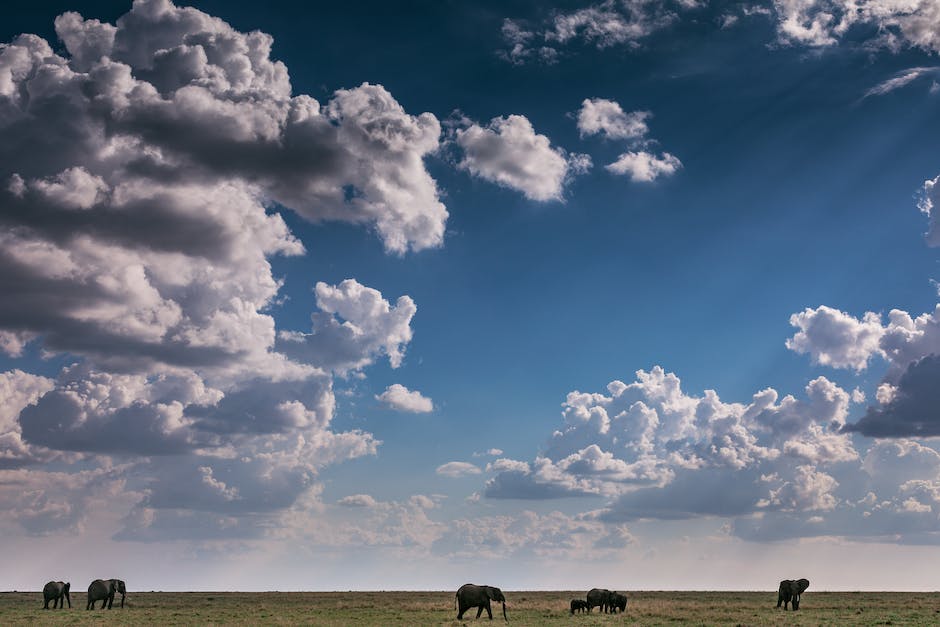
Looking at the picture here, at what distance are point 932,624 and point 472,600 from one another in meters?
25.6

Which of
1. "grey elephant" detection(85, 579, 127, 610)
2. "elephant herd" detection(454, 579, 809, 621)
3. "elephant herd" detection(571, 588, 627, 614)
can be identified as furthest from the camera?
"grey elephant" detection(85, 579, 127, 610)

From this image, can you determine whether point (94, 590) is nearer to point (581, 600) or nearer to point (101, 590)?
point (101, 590)

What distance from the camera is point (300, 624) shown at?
45875 mm

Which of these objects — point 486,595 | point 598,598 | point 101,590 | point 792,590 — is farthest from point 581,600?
point 101,590

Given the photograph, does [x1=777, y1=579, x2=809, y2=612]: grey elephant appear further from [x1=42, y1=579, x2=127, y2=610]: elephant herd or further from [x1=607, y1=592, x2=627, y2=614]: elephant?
[x1=42, y1=579, x2=127, y2=610]: elephant herd

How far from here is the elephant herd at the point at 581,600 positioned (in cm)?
4822

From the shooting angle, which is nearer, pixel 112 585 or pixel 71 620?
pixel 71 620

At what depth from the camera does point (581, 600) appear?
58.3 meters

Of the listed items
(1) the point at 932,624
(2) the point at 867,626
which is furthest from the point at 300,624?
(1) the point at 932,624

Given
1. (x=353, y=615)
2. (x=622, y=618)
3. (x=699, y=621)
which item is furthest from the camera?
(x=353, y=615)

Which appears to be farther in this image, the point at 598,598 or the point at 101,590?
the point at 101,590

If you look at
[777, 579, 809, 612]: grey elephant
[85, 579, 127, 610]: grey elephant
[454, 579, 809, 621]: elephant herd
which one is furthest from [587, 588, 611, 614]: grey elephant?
[85, 579, 127, 610]: grey elephant

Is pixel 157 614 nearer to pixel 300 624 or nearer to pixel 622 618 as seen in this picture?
pixel 300 624

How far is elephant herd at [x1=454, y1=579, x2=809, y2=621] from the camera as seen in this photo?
48.2 meters
